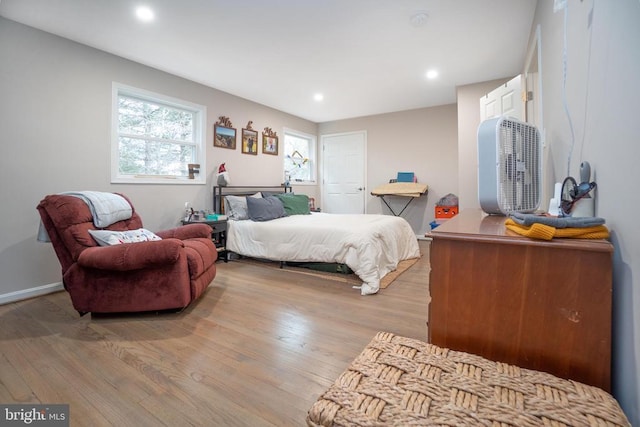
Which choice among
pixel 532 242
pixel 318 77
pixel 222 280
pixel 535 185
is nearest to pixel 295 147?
pixel 318 77

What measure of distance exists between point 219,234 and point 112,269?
1.97 m

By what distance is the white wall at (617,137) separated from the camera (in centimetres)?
71

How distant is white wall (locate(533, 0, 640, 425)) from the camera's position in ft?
2.33

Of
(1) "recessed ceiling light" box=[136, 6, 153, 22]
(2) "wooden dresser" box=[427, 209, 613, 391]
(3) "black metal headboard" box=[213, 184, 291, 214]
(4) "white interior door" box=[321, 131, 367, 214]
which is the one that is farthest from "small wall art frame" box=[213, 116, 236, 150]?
(2) "wooden dresser" box=[427, 209, 613, 391]

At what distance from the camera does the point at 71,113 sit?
2930 mm

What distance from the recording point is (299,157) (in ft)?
20.6

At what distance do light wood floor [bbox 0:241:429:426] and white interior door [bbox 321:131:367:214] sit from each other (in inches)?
142

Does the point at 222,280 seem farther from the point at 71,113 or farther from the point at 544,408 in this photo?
the point at 544,408

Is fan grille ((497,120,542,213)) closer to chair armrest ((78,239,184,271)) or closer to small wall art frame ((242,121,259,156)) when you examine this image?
chair armrest ((78,239,184,271))

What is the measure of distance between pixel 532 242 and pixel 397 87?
13.4ft

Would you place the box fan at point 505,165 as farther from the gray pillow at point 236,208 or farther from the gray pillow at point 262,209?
the gray pillow at point 236,208

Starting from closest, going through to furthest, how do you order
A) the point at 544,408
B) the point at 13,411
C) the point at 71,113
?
the point at 544,408 < the point at 13,411 < the point at 71,113

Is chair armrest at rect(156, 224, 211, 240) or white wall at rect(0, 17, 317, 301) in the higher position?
white wall at rect(0, 17, 317, 301)

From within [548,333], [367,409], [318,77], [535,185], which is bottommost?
[367,409]
